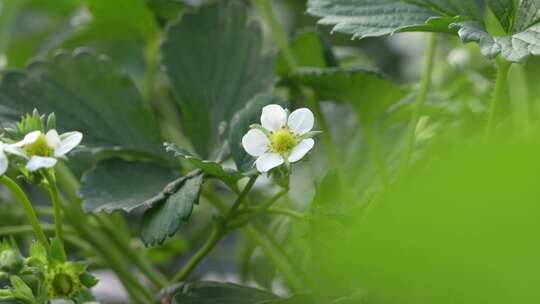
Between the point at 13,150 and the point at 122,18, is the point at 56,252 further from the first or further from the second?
the point at 122,18

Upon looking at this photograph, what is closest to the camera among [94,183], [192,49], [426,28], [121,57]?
[426,28]

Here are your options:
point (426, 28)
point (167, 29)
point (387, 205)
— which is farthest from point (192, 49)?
point (387, 205)

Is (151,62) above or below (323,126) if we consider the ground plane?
above

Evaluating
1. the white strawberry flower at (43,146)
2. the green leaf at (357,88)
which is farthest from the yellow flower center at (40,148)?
the green leaf at (357,88)

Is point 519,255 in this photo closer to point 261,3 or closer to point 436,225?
point 436,225

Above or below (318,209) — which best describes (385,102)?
above

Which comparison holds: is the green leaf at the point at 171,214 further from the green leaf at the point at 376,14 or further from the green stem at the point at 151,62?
the green stem at the point at 151,62

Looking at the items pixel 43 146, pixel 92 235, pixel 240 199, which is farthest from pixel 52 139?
pixel 92 235
